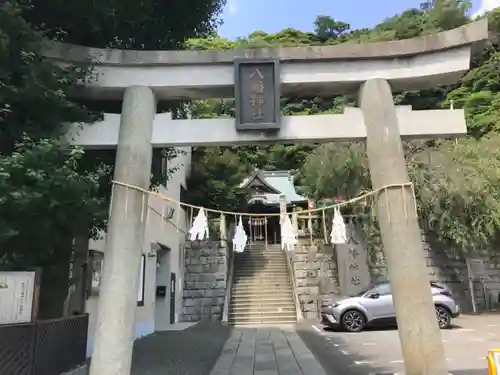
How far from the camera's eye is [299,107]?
3903 centimetres

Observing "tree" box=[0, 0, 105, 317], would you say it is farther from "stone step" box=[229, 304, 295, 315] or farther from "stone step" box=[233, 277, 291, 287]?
"stone step" box=[233, 277, 291, 287]

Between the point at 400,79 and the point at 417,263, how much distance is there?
2704 mm

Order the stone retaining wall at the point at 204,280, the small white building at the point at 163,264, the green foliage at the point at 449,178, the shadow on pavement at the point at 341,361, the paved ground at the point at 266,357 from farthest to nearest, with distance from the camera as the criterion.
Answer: the stone retaining wall at the point at 204,280 < the green foliage at the point at 449,178 < the small white building at the point at 163,264 < the paved ground at the point at 266,357 < the shadow on pavement at the point at 341,361

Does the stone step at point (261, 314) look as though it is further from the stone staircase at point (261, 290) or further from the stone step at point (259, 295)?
the stone step at point (259, 295)

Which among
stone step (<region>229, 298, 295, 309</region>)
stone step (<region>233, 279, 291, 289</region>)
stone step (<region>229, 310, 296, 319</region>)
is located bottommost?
stone step (<region>229, 310, 296, 319</region>)

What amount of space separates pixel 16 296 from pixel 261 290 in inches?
608

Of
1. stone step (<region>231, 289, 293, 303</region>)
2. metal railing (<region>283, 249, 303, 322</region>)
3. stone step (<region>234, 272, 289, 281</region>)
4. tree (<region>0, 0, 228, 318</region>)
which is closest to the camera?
tree (<region>0, 0, 228, 318</region>)

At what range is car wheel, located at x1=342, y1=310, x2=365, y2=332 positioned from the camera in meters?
15.1

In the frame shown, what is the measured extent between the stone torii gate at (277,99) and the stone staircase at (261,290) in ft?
44.4

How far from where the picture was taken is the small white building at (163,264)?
15.1 metres

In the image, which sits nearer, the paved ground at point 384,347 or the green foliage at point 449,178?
the paved ground at point 384,347

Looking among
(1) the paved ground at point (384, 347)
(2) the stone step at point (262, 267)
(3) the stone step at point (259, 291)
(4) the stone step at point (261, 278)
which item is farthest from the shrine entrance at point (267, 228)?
(1) the paved ground at point (384, 347)

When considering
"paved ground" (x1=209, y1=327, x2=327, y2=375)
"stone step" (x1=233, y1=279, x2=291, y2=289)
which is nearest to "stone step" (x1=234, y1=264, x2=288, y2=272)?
"stone step" (x1=233, y1=279, x2=291, y2=289)

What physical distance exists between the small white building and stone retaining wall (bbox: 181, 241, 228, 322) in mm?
468
